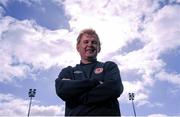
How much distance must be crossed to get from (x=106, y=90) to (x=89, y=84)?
27cm

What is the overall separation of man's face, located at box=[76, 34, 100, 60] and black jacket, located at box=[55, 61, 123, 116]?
158 mm

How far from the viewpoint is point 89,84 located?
4.42 meters

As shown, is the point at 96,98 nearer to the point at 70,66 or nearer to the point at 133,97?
the point at 70,66

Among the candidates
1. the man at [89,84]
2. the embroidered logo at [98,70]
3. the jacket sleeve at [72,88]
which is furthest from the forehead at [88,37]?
the jacket sleeve at [72,88]

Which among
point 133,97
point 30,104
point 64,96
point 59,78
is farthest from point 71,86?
point 133,97

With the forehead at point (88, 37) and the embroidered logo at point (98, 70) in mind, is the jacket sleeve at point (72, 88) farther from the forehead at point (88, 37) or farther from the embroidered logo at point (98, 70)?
the forehead at point (88, 37)

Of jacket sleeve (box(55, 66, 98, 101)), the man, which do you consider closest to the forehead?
the man

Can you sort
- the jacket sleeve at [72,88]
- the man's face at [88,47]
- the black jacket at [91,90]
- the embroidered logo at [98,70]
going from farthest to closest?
the man's face at [88,47] → the embroidered logo at [98,70] → the jacket sleeve at [72,88] → the black jacket at [91,90]

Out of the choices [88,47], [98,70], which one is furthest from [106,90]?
[88,47]

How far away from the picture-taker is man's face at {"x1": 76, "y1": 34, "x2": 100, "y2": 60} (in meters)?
4.93

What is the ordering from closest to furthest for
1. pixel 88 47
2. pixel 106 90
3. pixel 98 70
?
pixel 106 90 < pixel 98 70 < pixel 88 47

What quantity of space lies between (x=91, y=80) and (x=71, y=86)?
12.5 inches

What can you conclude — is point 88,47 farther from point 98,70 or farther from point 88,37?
point 98,70

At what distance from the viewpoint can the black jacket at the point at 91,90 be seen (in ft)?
13.9
